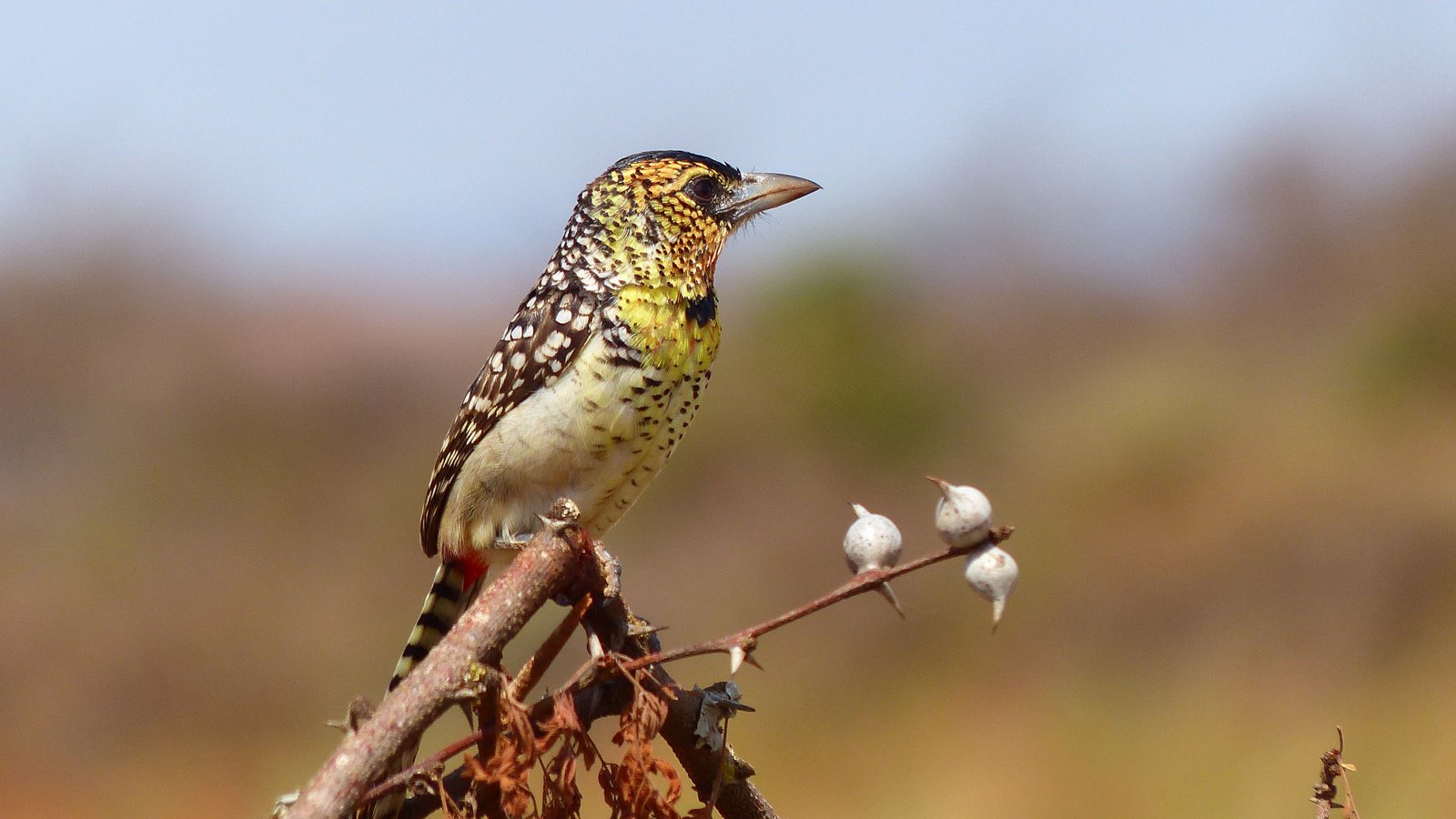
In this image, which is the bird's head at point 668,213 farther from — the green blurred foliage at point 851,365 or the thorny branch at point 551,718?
the green blurred foliage at point 851,365

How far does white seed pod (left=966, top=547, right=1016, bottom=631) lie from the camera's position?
144cm

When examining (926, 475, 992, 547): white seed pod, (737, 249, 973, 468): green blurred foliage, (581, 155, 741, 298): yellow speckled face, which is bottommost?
(926, 475, 992, 547): white seed pod

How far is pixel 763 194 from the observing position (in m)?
3.40

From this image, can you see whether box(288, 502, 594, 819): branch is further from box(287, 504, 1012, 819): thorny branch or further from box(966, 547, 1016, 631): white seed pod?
box(966, 547, 1016, 631): white seed pod

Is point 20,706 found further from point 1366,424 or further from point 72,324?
point 1366,424

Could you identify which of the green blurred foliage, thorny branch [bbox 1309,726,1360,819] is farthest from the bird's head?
the green blurred foliage

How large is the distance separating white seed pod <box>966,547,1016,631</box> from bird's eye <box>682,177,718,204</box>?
6.72 ft

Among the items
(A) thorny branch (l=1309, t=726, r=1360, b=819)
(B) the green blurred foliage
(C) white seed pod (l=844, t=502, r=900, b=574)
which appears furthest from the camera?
(B) the green blurred foliage

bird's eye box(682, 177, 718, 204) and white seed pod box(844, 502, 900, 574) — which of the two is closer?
white seed pod box(844, 502, 900, 574)

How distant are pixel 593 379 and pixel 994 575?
5.13ft

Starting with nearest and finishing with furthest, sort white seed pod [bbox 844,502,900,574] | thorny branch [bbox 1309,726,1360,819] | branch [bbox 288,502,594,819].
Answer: branch [bbox 288,502,594,819]
white seed pod [bbox 844,502,900,574]
thorny branch [bbox 1309,726,1360,819]

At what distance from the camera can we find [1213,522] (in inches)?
463

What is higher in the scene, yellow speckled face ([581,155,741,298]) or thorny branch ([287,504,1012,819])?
yellow speckled face ([581,155,741,298])

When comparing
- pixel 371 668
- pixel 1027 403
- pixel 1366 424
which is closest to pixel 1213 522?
pixel 1366 424
